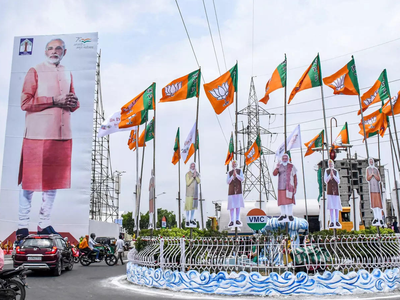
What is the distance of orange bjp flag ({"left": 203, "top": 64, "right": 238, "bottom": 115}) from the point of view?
13969 millimetres

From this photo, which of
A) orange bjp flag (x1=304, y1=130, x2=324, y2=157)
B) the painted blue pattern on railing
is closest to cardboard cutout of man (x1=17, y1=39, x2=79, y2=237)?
orange bjp flag (x1=304, y1=130, x2=324, y2=157)

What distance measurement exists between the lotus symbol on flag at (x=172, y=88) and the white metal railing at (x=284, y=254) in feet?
18.2

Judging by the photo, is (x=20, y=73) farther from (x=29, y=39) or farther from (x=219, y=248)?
(x=219, y=248)

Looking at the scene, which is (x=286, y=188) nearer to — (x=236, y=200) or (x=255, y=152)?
(x=236, y=200)

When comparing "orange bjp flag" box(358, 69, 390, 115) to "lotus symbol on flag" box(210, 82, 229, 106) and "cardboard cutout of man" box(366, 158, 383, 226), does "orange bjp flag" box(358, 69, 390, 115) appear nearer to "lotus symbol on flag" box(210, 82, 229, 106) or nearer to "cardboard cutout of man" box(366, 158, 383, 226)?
"cardboard cutout of man" box(366, 158, 383, 226)

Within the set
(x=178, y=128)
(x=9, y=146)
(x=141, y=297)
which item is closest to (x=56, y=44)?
(x=9, y=146)

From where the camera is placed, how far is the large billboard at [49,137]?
3209cm

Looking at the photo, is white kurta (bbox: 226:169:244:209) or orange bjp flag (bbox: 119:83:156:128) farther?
orange bjp flag (bbox: 119:83:156:128)

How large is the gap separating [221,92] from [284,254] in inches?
229

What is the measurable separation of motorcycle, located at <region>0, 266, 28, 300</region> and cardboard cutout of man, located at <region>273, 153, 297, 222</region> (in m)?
7.26

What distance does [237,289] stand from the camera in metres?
10.7

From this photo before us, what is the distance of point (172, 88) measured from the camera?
14.9 metres

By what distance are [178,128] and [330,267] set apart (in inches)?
483

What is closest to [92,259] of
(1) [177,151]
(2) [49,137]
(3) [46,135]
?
(1) [177,151]
